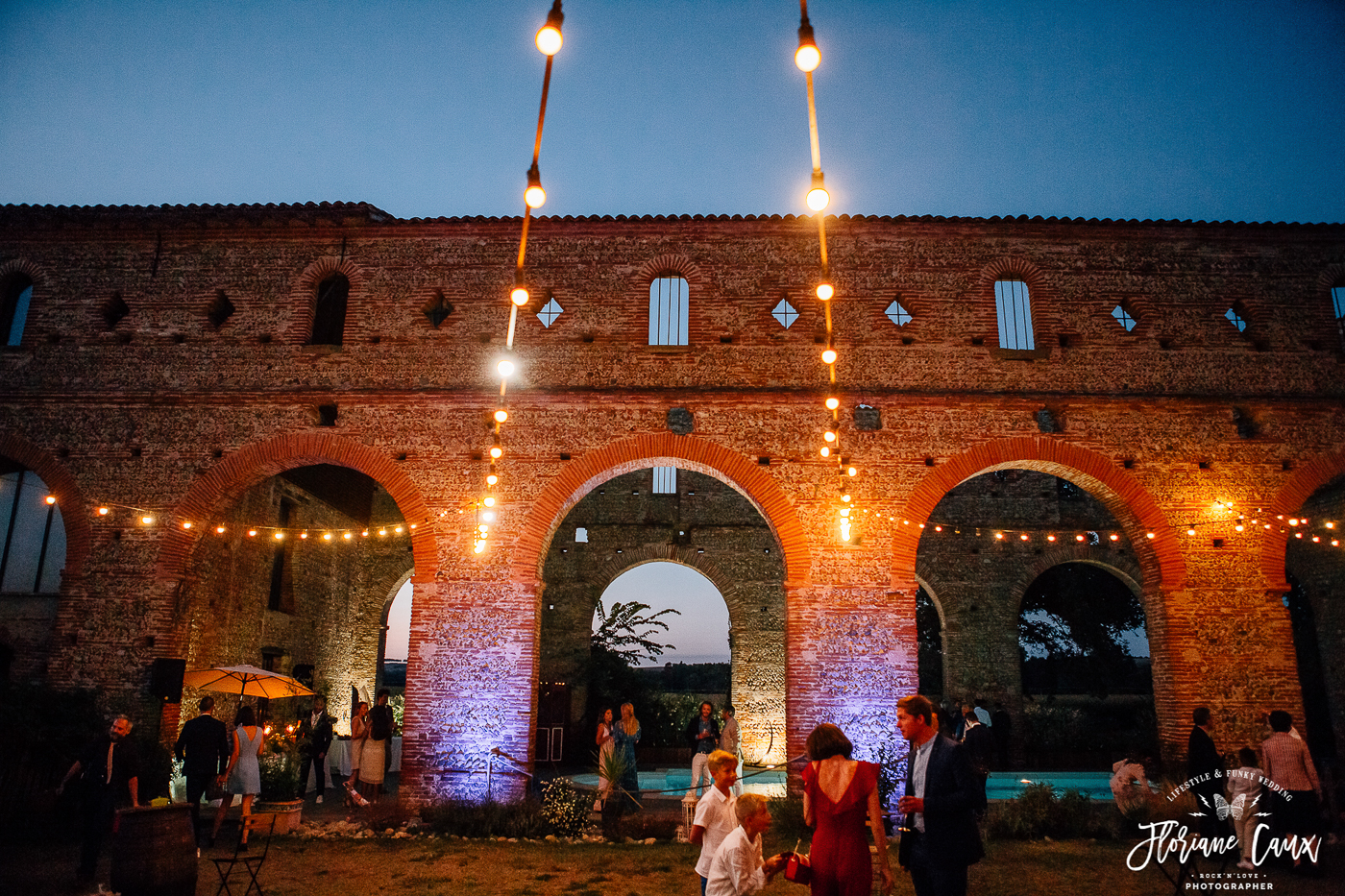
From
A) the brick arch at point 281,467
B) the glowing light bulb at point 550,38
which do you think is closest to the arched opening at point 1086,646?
the brick arch at point 281,467

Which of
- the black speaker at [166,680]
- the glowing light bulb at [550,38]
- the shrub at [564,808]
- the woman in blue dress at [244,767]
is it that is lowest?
the shrub at [564,808]

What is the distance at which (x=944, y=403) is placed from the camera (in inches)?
431

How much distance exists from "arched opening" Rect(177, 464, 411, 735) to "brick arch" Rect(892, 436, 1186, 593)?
7029 mm

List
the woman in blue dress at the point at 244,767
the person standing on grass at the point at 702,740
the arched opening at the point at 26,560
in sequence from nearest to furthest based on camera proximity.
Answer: the woman in blue dress at the point at 244,767, the person standing on grass at the point at 702,740, the arched opening at the point at 26,560

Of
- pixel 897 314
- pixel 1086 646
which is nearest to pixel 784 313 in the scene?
pixel 897 314

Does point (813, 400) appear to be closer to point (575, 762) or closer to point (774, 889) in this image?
point (774, 889)

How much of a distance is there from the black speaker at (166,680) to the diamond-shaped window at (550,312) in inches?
263

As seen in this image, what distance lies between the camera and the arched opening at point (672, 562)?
17125mm

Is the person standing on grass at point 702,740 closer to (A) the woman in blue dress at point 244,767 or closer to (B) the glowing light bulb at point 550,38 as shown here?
(A) the woman in blue dress at point 244,767

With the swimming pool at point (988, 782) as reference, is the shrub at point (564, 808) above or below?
above

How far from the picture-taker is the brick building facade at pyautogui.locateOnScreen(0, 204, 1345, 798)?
1021 centimetres

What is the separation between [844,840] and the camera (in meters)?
4.23

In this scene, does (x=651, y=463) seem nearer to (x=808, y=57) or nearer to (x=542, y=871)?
(x=542, y=871)

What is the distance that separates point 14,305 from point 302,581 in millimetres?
6362
